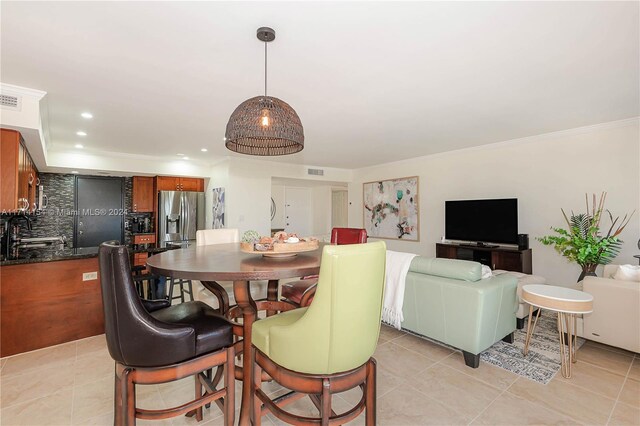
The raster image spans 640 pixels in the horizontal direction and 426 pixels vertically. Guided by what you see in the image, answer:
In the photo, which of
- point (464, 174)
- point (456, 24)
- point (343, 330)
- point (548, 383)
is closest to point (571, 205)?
point (464, 174)

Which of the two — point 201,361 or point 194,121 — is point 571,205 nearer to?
point 201,361

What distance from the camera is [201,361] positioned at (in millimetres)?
1399

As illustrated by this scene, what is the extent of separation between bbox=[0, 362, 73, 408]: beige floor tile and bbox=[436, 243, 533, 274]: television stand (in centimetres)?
511

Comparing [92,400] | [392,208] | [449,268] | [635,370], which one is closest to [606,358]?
[635,370]

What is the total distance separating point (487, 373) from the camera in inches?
91.0

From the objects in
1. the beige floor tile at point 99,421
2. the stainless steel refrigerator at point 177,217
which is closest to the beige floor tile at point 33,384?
the beige floor tile at point 99,421

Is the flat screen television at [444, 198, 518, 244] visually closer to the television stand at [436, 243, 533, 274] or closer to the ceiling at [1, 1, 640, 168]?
the television stand at [436, 243, 533, 274]

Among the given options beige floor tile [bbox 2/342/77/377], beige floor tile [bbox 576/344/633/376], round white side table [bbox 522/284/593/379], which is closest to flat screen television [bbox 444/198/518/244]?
beige floor tile [bbox 576/344/633/376]

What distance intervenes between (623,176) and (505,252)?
164 cm

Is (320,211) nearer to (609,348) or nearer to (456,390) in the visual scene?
(609,348)

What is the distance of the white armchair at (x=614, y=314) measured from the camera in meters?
2.34

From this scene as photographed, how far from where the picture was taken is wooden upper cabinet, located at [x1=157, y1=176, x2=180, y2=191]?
6027mm

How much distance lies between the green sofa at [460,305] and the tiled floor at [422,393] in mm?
234

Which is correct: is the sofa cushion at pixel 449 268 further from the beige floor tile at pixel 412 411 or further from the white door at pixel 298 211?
the white door at pixel 298 211
